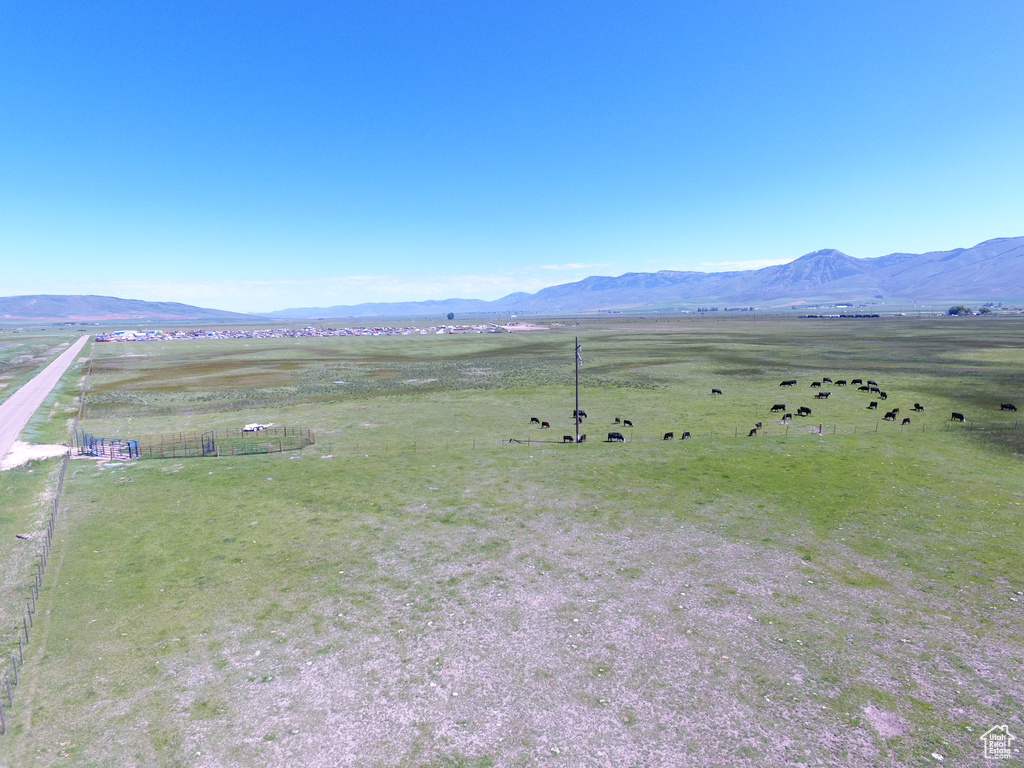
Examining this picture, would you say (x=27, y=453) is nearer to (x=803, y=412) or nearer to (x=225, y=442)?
(x=225, y=442)

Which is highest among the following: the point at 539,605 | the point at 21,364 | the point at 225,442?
the point at 21,364

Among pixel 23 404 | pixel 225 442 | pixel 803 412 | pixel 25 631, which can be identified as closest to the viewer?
pixel 25 631

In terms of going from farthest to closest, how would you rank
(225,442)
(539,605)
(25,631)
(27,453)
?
(225,442) → (27,453) → (539,605) → (25,631)

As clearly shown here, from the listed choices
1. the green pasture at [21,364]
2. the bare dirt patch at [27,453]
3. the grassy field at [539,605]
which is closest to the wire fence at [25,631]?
the grassy field at [539,605]

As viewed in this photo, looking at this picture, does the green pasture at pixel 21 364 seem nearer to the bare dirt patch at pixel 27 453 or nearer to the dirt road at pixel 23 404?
the dirt road at pixel 23 404

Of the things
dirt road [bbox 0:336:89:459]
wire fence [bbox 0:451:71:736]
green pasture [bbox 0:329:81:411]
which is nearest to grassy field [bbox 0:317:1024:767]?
wire fence [bbox 0:451:71:736]

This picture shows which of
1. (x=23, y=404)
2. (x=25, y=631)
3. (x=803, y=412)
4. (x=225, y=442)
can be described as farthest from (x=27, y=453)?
(x=803, y=412)

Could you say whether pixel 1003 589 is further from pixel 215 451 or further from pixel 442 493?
pixel 215 451
